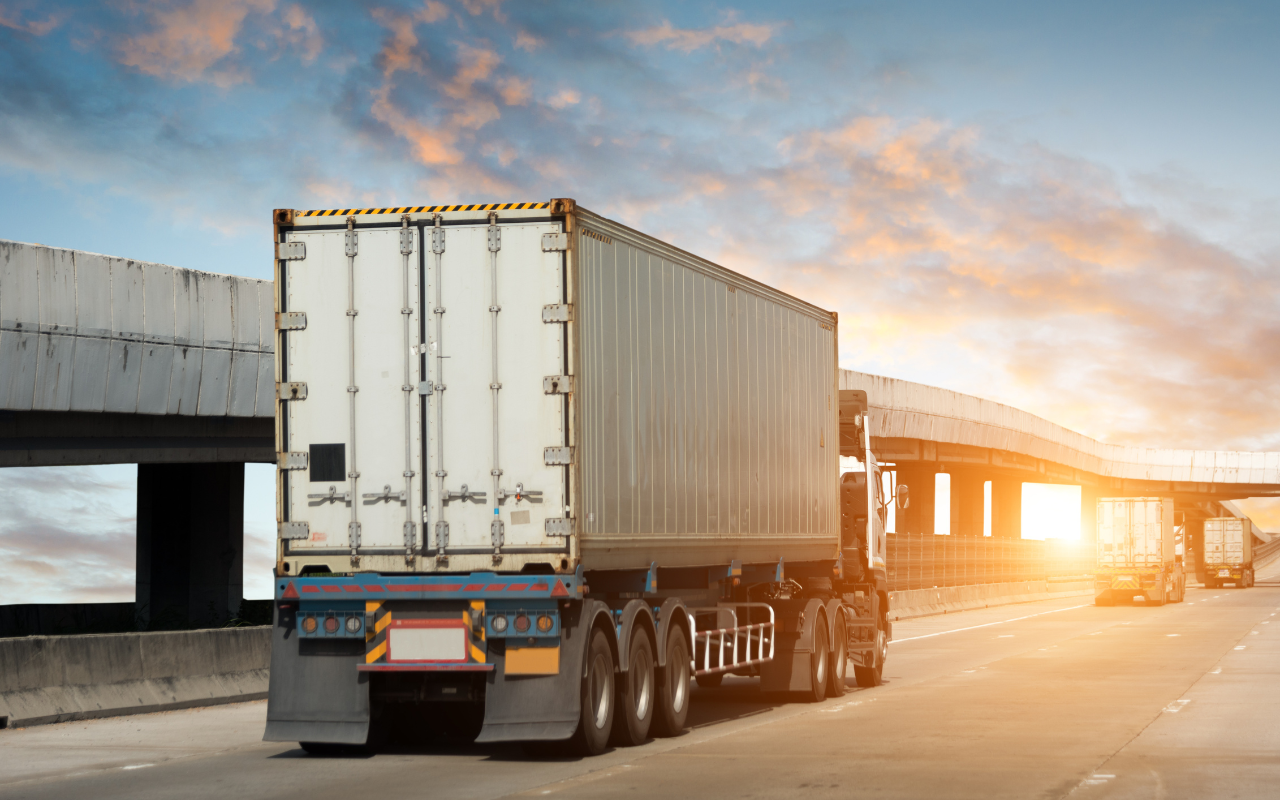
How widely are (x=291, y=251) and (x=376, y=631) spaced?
139 inches

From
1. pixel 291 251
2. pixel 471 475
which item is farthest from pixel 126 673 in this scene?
pixel 471 475

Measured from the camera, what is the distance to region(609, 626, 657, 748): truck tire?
558 inches

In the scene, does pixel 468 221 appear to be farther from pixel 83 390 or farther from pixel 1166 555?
pixel 1166 555

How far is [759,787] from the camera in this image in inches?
452

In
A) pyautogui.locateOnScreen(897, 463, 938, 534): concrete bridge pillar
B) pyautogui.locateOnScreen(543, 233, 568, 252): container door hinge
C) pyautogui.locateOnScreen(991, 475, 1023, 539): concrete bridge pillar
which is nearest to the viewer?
pyautogui.locateOnScreen(543, 233, 568, 252): container door hinge

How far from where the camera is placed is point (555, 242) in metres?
13.4

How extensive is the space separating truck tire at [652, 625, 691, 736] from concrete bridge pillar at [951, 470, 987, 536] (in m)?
61.8

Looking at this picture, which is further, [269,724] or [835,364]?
[835,364]

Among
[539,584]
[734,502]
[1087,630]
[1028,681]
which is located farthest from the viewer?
[1087,630]

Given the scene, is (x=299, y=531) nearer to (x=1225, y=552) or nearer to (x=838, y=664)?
(x=838, y=664)

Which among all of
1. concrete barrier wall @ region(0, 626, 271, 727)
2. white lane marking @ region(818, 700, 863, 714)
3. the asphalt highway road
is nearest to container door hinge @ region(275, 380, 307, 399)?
the asphalt highway road

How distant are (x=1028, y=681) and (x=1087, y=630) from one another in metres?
16.7

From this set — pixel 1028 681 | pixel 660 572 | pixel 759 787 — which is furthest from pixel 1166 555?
pixel 759 787

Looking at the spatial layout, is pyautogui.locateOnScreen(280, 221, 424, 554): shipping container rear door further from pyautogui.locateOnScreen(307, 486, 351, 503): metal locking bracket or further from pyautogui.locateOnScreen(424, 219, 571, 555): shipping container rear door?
pyautogui.locateOnScreen(424, 219, 571, 555): shipping container rear door
